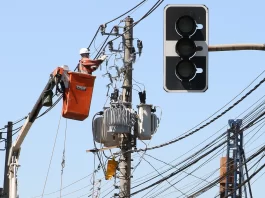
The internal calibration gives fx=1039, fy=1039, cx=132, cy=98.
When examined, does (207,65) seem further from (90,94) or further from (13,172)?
(13,172)

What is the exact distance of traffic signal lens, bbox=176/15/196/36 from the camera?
47.4 feet

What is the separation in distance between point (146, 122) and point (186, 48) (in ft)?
52.4

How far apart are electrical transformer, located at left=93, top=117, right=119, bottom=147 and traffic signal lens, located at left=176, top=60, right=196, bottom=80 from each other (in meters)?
16.1

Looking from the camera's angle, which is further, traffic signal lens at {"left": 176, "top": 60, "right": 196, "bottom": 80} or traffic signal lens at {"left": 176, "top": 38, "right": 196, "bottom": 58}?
traffic signal lens at {"left": 176, "top": 38, "right": 196, "bottom": 58}

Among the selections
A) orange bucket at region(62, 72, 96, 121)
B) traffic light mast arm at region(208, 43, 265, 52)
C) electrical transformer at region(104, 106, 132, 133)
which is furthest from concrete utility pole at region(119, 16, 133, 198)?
traffic light mast arm at region(208, 43, 265, 52)

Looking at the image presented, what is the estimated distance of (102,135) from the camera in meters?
30.6

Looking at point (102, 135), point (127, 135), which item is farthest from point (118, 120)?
point (102, 135)

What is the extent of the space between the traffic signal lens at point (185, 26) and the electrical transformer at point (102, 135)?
16.1m

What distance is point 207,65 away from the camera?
1457 centimetres

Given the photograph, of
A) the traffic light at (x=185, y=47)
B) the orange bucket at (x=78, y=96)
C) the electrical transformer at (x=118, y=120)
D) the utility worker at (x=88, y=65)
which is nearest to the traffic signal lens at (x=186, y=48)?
the traffic light at (x=185, y=47)

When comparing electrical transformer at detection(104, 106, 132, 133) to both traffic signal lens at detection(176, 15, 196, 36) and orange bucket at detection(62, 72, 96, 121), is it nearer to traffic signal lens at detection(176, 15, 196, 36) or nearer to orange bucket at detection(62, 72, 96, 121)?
orange bucket at detection(62, 72, 96, 121)

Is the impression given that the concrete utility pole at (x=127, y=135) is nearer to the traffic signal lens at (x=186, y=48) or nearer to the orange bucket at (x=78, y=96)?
the orange bucket at (x=78, y=96)

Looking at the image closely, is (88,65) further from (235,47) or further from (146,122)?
(146,122)

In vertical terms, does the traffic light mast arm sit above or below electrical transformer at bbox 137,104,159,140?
above
